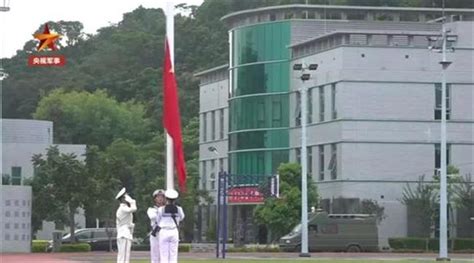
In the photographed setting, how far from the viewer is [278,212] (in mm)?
71000

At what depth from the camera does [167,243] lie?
2542cm

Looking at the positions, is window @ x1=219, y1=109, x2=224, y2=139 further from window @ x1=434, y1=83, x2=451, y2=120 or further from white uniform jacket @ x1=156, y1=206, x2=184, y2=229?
white uniform jacket @ x1=156, y1=206, x2=184, y2=229

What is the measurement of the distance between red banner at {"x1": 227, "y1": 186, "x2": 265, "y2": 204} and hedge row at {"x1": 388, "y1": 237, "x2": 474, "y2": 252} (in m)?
7.48

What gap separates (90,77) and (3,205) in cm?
6867

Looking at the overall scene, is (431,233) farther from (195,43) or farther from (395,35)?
(195,43)

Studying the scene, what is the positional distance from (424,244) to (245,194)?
9889mm

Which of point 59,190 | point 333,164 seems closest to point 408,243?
point 333,164

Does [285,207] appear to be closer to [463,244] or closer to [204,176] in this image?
[463,244]

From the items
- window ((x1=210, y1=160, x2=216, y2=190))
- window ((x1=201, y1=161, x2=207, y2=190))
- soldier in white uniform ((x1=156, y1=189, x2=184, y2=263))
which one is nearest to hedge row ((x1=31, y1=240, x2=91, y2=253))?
window ((x1=210, y1=160, x2=216, y2=190))

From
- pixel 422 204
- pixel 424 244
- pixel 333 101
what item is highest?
pixel 333 101

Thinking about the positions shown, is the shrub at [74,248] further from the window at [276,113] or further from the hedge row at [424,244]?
the window at [276,113]

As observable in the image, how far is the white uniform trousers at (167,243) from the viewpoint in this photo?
83.3ft

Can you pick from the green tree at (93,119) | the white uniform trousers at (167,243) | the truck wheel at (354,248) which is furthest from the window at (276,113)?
the white uniform trousers at (167,243)

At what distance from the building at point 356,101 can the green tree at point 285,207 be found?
5429 millimetres
